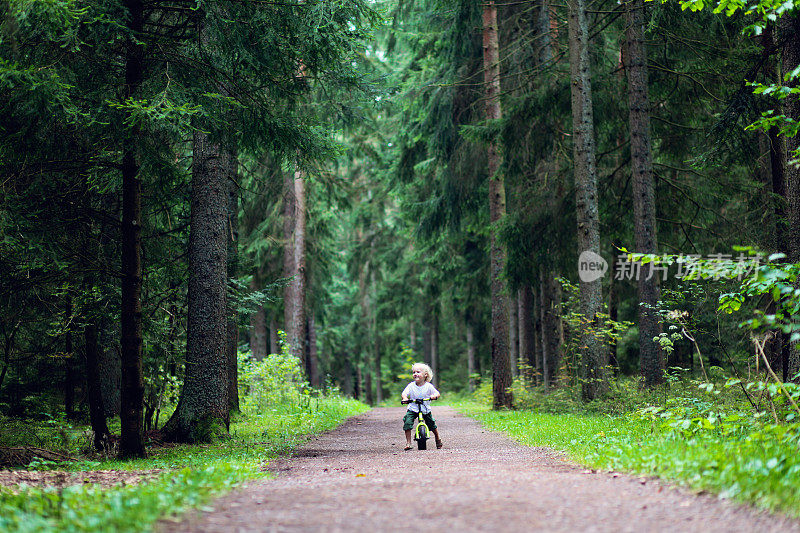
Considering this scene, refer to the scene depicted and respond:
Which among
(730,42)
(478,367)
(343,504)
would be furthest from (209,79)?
(478,367)

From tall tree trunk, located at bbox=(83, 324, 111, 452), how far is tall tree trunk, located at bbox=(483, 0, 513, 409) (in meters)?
11.3

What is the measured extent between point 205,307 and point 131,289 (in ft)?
6.52

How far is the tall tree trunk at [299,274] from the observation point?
23.4 metres

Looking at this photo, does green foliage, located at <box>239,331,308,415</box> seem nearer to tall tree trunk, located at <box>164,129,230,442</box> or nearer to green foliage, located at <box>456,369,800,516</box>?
tall tree trunk, located at <box>164,129,230,442</box>

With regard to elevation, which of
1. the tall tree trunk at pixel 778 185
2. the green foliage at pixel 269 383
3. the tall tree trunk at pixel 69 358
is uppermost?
the tall tree trunk at pixel 778 185

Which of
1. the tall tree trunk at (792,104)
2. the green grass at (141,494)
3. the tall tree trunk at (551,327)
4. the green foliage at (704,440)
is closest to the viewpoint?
the green grass at (141,494)

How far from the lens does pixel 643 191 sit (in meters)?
14.5

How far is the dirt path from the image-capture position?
13.7 ft

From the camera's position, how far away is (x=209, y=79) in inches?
→ 370

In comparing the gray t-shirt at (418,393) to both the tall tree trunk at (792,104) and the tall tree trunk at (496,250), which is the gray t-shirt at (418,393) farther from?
the tall tree trunk at (496,250)

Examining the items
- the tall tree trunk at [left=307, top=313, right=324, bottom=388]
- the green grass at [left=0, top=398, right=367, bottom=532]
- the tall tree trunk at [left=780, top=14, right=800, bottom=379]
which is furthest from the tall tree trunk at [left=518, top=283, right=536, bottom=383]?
the green grass at [left=0, top=398, right=367, bottom=532]

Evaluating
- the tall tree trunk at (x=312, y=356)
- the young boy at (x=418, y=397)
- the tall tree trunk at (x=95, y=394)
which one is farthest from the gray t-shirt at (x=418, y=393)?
the tall tree trunk at (x=312, y=356)

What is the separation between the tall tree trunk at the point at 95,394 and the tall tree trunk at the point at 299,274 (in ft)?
40.9

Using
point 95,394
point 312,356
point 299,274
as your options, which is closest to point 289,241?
point 299,274
